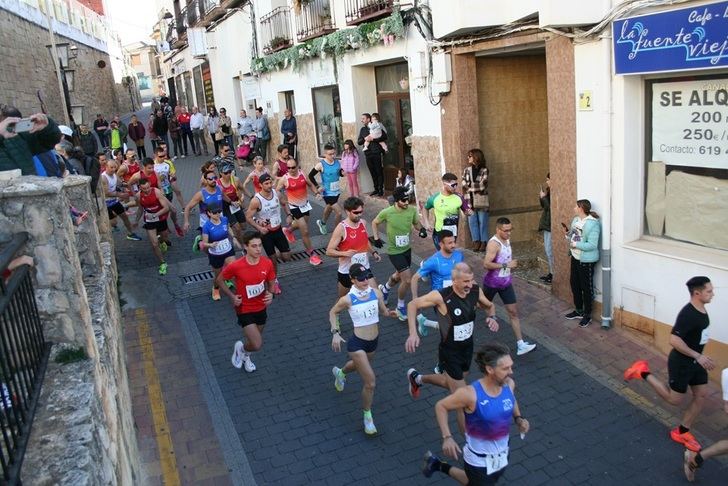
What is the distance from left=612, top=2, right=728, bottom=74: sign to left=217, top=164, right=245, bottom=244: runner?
6.76 metres

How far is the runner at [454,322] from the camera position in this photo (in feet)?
19.8

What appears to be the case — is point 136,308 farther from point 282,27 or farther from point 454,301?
point 282,27

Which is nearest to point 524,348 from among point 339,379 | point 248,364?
point 339,379

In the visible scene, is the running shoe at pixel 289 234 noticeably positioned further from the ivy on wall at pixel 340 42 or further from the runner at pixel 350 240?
the ivy on wall at pixel 340 42

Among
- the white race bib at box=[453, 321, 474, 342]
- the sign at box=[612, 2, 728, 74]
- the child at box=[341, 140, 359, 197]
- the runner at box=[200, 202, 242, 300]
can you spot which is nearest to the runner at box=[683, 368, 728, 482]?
the white race bib at box=[453, 321, 474, 342]

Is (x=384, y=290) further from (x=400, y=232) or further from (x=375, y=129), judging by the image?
(x=375, y=129)

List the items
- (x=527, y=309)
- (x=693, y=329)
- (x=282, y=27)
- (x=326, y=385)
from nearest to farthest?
(x=693, y=329) → (x=326, y=385) → (x=527, y=309) → (x=282, y=27)

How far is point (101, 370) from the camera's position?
4.61 metres

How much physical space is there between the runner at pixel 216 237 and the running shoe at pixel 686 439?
6.33 metres

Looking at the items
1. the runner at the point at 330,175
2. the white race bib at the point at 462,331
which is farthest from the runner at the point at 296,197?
the white race bib at the point at 462,331

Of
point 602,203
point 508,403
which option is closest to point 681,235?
point 602,203

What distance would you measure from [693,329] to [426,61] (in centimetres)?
746

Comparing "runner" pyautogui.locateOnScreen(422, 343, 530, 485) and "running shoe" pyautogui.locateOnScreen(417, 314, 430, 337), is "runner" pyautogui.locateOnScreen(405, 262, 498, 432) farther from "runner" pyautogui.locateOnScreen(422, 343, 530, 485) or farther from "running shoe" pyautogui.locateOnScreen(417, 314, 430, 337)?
"running shoe" pyautogui.locateOnScreen(417, 314, 430, 337)

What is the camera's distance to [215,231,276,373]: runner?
7562 mm
